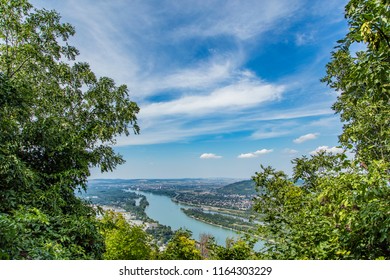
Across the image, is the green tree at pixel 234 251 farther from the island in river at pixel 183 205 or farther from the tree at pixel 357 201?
the island in river at pixel 183 205

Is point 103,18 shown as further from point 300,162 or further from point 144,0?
point 300,162

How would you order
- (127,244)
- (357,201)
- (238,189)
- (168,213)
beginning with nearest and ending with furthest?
(357,201)
(127,244)
(238,189)
(168,213)

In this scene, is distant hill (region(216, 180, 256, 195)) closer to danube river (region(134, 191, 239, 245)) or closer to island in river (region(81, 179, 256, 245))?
island in river (region(81, 179, 256, 245))

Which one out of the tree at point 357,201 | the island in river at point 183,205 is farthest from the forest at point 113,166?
the island in river at point 183,205

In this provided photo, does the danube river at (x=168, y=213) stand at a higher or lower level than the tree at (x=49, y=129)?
lower

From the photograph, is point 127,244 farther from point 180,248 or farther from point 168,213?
point 168,213

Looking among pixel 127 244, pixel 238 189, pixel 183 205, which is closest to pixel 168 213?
pixel 183 205
